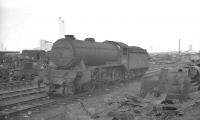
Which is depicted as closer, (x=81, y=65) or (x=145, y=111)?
(x=145, y=111)

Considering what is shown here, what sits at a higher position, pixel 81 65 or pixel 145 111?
pixel 81 65

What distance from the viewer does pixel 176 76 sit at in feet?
35.9

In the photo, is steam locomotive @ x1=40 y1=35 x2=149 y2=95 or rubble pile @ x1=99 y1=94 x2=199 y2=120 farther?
steam locomotive @ x1=40 y1=35 x2=149 y2=95

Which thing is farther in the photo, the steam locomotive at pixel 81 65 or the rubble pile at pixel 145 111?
the steam locomotive at pixel 81 65

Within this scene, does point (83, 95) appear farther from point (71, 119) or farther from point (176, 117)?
point (176, 117)

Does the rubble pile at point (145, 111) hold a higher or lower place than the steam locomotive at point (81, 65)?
lower

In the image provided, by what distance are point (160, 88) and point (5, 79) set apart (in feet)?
46.8

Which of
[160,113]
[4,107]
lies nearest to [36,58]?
[4,107]

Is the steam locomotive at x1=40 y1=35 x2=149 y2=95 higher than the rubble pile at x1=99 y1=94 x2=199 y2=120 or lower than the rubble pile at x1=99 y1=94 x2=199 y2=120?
higher

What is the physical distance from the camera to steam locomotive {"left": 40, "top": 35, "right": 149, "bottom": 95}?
12172mm

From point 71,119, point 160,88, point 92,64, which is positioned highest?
point 92,64

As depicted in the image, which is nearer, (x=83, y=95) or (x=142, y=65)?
(x=83, y=95)

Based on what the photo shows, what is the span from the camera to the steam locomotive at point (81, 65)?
39.9ft

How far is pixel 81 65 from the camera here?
12.9 m
